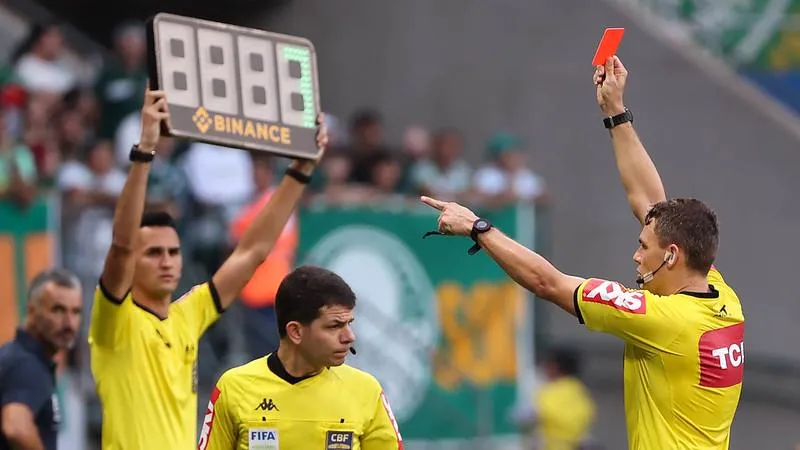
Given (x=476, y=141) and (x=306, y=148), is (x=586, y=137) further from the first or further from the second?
(x=306, y=148)

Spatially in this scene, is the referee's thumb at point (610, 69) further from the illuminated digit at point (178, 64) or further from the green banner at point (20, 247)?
the green banner at point (20, 247)

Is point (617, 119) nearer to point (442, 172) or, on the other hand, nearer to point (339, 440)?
point (339, 440)

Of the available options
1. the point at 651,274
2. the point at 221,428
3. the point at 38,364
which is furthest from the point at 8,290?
the point at 651,274

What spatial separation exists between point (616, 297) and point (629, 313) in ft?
0.28

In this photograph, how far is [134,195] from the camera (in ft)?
23.9

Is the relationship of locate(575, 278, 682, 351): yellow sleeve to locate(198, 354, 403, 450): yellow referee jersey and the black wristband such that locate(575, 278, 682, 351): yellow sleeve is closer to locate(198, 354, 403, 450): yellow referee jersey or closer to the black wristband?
locate(198, 354, 403, 450): yellow referee jersey

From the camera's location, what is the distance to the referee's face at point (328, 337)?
266 inches

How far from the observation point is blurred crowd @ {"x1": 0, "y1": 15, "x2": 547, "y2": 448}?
14188 millimetres

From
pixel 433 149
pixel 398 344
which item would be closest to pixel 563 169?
pixel 433 149

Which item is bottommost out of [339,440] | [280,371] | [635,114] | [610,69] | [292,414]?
[339,440]

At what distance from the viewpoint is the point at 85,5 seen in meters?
21.4

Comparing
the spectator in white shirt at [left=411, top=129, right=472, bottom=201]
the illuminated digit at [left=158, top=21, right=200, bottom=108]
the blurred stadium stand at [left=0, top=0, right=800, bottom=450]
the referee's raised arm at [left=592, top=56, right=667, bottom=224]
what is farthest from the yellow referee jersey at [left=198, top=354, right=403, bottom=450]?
the blurred stadium stand at [left=0, top=0, right=800, bottom=450]

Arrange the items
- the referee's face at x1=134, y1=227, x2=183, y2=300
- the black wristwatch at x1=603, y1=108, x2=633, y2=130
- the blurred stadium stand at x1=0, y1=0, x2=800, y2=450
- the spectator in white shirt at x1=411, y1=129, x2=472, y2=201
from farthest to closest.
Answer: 1. the blurred stadium stand at x1=0, y1=0, x2=800, y2=450
2. the spectator in white shirt at x1=411, y1=129, x2=472, y2=201
3. the referee's face at x1=134, y1=227, x2=183, y2=300
4. the black wristwatch at x1=603, y1=108, x2=633, y2=130

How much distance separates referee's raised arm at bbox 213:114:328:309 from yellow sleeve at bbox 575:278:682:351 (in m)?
2.14
